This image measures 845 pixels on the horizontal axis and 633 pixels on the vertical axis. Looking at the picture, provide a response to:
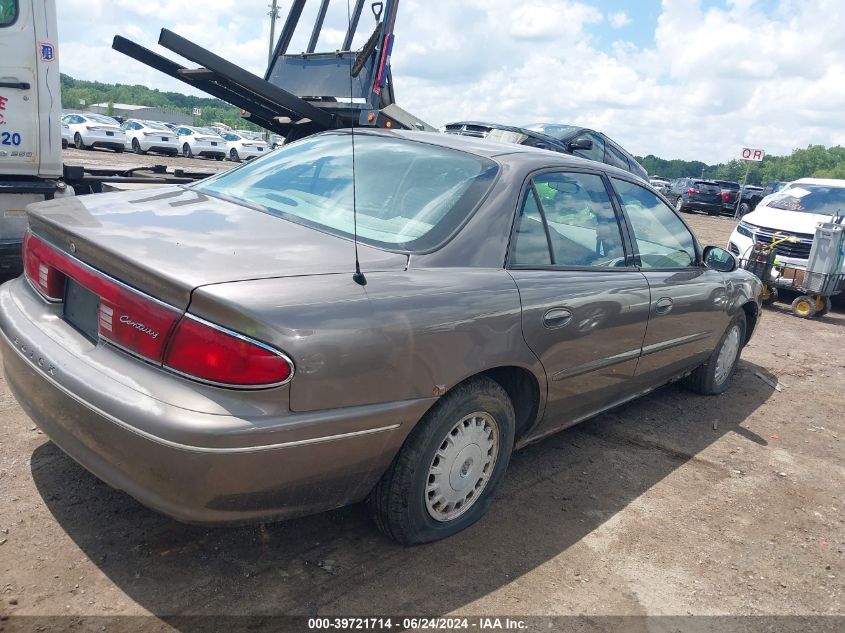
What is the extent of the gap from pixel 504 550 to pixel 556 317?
→ 3.29 ft

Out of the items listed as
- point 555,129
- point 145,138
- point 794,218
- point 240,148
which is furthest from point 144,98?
point 794,218

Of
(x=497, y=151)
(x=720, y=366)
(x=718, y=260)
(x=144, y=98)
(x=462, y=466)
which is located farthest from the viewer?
(x=144, y=98)

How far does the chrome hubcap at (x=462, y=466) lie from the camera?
280 centimetres

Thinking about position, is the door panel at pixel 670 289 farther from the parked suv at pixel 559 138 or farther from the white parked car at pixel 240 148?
the white parked car at pixel 240 148

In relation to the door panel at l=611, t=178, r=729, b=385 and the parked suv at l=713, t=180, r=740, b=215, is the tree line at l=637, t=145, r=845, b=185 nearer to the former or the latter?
the parked suv at l=713, t=180, r=740, b=215

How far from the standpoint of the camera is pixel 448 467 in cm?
283

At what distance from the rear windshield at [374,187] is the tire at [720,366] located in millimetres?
2728

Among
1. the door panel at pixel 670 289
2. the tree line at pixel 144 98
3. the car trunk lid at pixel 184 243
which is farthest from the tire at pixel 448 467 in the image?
the tree line at pixel 144 98

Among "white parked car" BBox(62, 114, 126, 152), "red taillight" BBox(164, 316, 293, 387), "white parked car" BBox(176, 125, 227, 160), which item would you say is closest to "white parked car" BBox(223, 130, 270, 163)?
"white parked car" BBox(176, 125, 227, 160)

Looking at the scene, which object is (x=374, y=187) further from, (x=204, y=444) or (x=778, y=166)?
(x=778, y=166)

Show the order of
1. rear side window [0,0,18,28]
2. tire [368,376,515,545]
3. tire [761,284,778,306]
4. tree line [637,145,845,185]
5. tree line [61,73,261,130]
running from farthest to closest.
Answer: tree line [637,145,845,185]
tree line [61,73,261,130]
tire [761,284,778,306]
rear side window [0,0,18,28]
tire [368,376,515,545]

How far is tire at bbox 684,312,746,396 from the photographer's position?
507cm

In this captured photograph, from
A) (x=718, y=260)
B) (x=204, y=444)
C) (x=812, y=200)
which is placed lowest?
(x=204, y=444)

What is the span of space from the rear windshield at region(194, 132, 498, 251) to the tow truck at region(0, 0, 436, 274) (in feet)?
2.23
